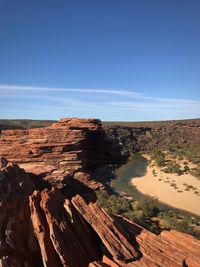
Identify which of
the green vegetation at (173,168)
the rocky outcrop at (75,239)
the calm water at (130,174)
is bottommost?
the calm water at (130,174)

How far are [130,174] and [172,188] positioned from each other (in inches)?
415

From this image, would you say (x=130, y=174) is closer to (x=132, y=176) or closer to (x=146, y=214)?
(x=132, y=176)

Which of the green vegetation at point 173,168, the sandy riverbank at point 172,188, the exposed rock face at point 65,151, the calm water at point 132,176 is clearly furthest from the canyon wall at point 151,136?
the exposed rock face at point 65,151

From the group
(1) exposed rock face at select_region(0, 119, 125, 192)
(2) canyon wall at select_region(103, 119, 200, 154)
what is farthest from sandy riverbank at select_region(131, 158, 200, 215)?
(2) canyon wall at select_region(103, 119, 200, 154)

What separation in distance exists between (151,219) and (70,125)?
994 centimetres

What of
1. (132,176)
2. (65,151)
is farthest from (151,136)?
(65,151)

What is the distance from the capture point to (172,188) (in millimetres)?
39812

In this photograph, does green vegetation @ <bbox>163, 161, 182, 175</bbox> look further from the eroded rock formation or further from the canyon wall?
the eroded rock formation

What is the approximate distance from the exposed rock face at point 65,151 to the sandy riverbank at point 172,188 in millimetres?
14668

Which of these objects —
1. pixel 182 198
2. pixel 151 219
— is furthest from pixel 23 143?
pixel 182 198

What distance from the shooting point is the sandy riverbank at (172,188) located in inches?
1309

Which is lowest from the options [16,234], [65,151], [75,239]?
[75,239]

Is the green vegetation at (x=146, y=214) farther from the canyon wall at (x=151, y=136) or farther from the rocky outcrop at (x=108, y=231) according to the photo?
the canyon wall at (x=151, y=136)

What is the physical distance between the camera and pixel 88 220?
840cm
